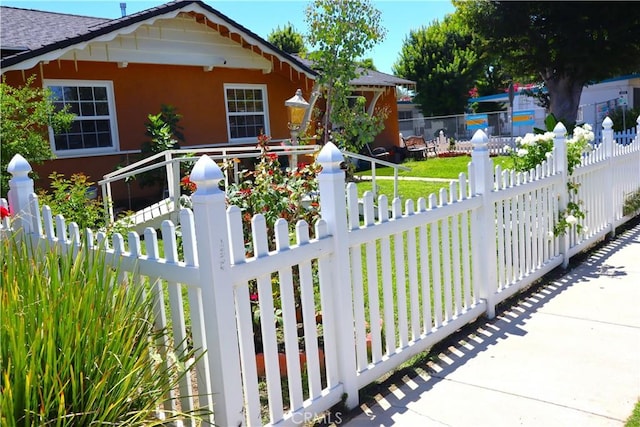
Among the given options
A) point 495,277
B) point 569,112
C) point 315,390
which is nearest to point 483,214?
point 495,277

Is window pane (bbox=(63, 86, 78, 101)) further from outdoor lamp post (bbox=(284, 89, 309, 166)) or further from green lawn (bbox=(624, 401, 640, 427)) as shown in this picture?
green lawn (bbox=(624, 401, 640, 427))

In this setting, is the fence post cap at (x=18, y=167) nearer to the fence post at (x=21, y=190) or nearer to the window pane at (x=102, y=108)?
the fence post at (x=21, y=190)

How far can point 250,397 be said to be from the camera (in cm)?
265

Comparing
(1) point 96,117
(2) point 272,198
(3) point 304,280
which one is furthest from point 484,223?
(1) point 96,117

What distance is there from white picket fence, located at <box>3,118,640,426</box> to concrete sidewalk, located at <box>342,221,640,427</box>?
7.2 inches

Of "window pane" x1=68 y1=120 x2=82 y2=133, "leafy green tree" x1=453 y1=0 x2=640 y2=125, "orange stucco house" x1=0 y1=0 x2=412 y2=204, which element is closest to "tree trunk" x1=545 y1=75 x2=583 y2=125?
"leafy green tree" x1=453 y1=0 x2=640 y2=125

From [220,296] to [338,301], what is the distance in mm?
887

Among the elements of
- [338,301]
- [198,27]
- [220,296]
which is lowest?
[338,301]

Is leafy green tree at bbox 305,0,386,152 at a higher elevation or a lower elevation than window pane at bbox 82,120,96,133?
higher

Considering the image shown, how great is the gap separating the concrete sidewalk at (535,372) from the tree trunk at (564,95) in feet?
57.7

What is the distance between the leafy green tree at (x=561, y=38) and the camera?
60.7 feet

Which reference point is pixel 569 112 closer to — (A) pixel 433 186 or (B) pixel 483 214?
(A) pixel 433 186

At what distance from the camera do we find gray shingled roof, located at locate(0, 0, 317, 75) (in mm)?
9664

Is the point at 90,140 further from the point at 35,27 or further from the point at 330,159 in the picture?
the point at 330,159
